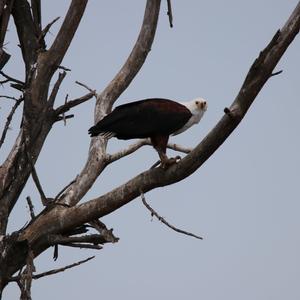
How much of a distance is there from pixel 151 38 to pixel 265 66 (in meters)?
2.81

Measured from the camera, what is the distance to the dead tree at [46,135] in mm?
4660

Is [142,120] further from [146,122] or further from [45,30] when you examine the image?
[45,30]

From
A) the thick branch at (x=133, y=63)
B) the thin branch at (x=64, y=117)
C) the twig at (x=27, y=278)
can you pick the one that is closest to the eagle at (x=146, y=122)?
the thin branch at (x=64, y=117)

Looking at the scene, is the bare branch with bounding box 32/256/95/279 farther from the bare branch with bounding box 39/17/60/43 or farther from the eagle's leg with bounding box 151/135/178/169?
the bare branch with bounding box 39/17/60/43

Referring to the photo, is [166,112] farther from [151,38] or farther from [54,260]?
[54,260]

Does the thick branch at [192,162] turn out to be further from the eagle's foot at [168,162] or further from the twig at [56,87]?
the twig at [56,87]

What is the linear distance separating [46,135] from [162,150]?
42.0 inches

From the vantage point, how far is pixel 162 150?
612 cm

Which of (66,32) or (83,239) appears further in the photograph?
(66,32)

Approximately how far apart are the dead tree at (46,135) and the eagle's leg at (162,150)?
81 millimetres

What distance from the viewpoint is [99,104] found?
7117 mm

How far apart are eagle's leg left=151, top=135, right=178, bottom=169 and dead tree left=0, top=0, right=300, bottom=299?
8 cm

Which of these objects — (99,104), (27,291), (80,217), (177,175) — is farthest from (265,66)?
(99,104)

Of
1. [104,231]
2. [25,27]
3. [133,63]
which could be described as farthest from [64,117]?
[104,231]
